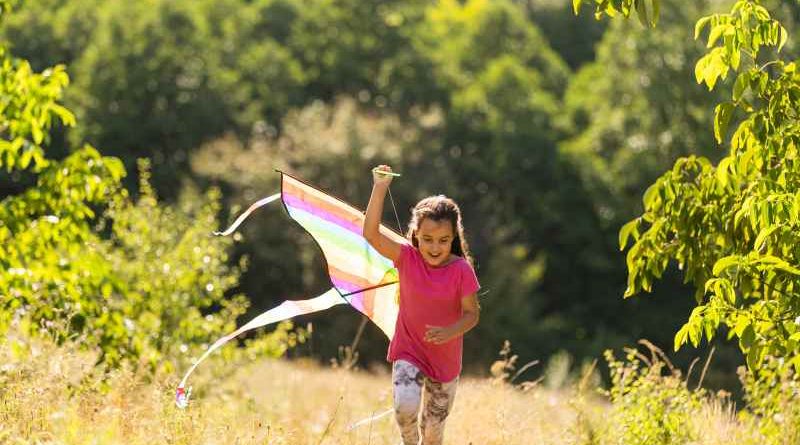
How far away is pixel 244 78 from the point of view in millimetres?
43156

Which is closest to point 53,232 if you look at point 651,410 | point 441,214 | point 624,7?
point 441,214

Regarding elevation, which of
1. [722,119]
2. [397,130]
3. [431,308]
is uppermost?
[397,130]

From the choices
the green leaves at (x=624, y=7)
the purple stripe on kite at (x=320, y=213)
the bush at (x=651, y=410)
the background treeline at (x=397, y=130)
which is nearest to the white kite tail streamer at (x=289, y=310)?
the purple stripe on kite at (x=320, y=213)

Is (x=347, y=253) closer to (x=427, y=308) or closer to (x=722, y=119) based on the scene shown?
(x=427, y=308)

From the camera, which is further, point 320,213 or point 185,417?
point 320,213

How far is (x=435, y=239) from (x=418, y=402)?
735mm

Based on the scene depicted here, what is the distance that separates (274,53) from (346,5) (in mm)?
4066

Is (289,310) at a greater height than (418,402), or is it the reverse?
(289,310)

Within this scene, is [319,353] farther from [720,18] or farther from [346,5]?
[720,18]

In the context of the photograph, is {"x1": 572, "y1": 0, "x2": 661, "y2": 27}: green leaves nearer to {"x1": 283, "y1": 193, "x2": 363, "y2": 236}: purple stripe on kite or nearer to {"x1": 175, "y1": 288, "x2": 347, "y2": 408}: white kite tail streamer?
{"x1": 283, "y1": 193, "x2": 363, "y2": 236}: purple stripe on kite

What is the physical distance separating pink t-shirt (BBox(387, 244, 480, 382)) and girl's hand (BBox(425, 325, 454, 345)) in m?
0.12

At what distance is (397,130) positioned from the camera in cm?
3778

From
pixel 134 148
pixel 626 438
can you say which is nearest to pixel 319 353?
pixel 134 148

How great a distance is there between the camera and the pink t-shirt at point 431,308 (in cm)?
600
